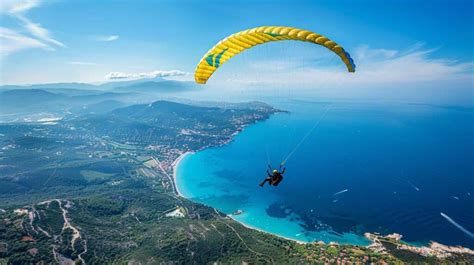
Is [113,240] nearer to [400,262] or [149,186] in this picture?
[149,186]

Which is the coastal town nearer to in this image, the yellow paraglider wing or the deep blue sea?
the deep blue sea

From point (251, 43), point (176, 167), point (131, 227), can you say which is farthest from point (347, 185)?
point (251, 43)

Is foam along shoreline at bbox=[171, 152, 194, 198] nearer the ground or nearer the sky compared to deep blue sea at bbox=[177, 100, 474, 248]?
nearer the ground

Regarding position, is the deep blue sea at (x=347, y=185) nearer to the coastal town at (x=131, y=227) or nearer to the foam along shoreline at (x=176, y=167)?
the foam along shoreline at (x=176, y=167)

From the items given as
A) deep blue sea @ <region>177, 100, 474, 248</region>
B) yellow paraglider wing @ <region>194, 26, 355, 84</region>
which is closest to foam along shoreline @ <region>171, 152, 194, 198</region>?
deep blue sea @ <region>177, 100, 474, 248</region>

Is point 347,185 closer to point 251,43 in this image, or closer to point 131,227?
point 131,227

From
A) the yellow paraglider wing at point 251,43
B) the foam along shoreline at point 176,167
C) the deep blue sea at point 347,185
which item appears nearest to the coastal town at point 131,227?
the foam along shoreline at point 176,167

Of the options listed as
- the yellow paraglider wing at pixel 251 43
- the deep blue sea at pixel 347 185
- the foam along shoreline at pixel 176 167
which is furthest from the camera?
the foam along shoreline at pixel 176 167
